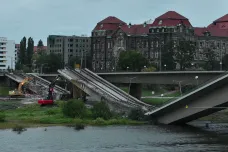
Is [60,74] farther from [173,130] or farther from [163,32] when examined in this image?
[163,32]

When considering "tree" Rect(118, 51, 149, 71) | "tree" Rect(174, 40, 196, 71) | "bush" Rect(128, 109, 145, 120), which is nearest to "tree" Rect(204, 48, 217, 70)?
"tree" Rect(174, 40, 196, 71)

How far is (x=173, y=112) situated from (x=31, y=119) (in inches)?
746

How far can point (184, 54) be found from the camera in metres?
177

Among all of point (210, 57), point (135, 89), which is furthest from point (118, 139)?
point (210, 57)

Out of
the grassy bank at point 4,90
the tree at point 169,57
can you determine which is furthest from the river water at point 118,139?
the tree at point 169,57

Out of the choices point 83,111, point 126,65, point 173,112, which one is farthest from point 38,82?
point 173,112

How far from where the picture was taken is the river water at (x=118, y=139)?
63.9 meters

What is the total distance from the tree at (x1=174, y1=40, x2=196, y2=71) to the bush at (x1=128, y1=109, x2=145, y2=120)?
82.8m

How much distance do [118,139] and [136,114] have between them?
862 inches

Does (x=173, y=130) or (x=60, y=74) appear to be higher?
(x=60, y=74)

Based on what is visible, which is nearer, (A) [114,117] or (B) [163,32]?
(A) [114,117]

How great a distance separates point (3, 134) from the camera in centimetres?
7425

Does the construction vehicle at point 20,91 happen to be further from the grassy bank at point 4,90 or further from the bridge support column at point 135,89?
the bridge support column at point 135,89

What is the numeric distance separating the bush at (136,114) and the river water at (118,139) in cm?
765
